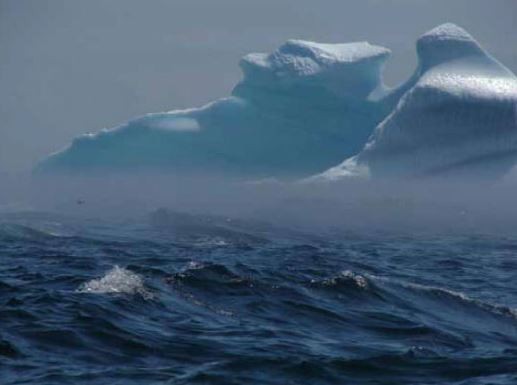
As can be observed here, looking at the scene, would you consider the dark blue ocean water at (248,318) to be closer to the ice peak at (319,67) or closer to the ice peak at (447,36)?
the ice peak at (447,36)

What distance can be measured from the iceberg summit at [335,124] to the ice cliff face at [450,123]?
0.11 feet

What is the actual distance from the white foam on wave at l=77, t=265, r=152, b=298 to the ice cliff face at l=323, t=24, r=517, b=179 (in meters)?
19.9

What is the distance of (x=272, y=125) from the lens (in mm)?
37719

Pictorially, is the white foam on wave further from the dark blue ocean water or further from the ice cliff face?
the ice cliff face

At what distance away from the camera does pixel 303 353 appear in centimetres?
923

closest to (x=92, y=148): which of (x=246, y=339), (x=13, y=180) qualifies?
(x=13, y=180)

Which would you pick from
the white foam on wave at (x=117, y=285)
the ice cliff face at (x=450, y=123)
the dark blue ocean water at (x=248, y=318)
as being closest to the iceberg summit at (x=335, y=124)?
the ice cliff face at (x=450, y=123)

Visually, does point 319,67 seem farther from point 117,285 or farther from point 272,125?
point 117,285

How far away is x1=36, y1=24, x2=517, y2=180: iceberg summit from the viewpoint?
31.7 metres

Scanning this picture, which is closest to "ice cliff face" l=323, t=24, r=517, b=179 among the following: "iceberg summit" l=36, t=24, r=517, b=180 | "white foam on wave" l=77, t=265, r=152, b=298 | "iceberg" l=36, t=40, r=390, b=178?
"iceberg summit" l=36, t=24, r=517, b=180

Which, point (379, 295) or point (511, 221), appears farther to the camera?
point (511, 221)

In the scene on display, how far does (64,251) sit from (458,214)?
700 inches

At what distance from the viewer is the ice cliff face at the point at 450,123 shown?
31.2m

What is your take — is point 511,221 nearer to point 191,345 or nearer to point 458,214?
point 458,214
